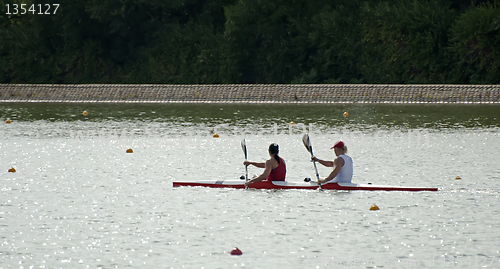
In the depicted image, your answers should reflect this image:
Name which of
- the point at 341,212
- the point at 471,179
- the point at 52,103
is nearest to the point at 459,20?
the point at 52,103

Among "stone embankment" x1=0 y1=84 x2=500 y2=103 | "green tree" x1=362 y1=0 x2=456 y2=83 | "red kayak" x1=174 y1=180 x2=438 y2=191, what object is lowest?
"stone embankment" x1=0 y1=84 x2=500 y2=103

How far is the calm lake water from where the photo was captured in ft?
27.6

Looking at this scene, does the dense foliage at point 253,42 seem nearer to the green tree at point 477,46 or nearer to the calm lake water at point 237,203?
the green tree at point 477,46

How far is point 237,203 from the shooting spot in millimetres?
11328

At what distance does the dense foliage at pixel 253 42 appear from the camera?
35.7m

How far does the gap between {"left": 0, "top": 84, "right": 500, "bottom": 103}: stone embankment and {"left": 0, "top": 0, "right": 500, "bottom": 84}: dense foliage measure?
3.40 m

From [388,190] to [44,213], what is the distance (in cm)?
529

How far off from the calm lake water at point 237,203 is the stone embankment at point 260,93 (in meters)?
9.99

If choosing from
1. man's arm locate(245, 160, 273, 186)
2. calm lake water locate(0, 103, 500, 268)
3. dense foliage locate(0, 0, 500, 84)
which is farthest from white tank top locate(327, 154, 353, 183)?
dense foliage locate(0, 0, 500, 84)

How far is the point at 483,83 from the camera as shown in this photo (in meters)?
34.5

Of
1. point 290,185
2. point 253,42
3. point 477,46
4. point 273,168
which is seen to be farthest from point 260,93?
point 290,185

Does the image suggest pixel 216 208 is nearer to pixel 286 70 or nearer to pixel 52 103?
pixel 52 103

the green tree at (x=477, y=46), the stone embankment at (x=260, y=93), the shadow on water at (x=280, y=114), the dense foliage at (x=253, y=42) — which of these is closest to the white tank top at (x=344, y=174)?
the shadow on water at (x=280, y=114)

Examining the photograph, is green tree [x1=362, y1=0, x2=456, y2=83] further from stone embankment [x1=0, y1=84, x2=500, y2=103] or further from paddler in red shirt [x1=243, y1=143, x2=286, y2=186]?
paddler in red shirt [x1=243, y1=143, x2=286, y2=186]
